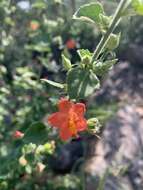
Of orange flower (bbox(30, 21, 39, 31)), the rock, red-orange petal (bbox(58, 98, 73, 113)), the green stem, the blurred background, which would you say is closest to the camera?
the green stem

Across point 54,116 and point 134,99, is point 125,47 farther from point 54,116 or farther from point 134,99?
point 54,116

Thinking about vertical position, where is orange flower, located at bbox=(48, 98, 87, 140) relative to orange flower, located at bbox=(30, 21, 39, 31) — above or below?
above

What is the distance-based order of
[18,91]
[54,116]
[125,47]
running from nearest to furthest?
[54,116], [18,91], [125,47]

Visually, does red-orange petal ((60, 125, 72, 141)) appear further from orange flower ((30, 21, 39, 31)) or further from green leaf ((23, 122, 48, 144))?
orange flower ((30, 21, 39, 31))

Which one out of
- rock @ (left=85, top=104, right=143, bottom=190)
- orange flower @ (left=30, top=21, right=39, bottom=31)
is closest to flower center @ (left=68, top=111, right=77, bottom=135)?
orange flower @ (left=30, top=21, right=39, bottom=31)

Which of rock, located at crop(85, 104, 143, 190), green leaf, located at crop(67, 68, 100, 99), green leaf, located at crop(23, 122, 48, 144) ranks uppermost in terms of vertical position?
green leaf, located at crop(67, 68, 100, 99)

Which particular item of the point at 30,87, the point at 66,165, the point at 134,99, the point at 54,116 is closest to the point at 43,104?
the point at 30,87

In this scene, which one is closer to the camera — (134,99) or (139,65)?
(134,99)
